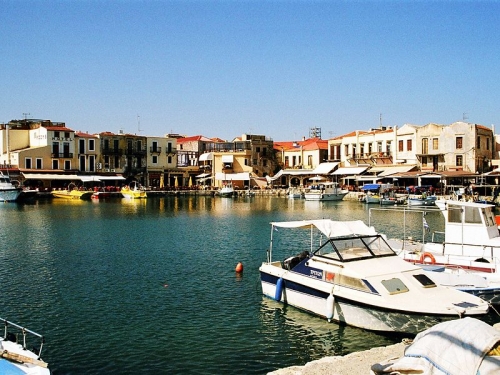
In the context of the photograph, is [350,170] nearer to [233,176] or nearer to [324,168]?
[324,168]

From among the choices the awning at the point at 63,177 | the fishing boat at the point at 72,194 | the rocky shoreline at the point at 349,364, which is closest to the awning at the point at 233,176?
the awning at the point at 63,177

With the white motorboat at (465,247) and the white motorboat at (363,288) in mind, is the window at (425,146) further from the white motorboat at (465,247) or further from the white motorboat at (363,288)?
the white motorboat at (363,288)

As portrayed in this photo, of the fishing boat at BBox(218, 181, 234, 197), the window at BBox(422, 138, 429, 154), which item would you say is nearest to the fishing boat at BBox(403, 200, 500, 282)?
the window at BBox(422, 138, 429, 154)

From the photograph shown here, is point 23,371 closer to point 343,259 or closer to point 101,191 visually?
point 343,259

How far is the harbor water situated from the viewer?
1377 cm

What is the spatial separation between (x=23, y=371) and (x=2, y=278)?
47.2 feet

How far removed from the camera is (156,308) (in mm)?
18141

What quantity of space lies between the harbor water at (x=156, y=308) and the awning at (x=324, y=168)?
5238 centimetres

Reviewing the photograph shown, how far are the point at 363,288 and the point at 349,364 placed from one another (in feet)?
15.5

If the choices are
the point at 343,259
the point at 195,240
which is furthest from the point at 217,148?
the point at 343,259

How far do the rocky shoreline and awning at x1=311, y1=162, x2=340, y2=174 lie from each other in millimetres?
77514

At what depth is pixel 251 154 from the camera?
96500 mm

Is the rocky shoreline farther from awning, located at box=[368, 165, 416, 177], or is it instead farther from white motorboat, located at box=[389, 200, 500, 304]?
awning, located at box=[368, 165, 416, 177]

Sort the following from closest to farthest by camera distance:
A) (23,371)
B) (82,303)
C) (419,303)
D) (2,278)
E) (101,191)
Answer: (23,371)
(419,303)
(82,303)
(2,278)
(101,191)
